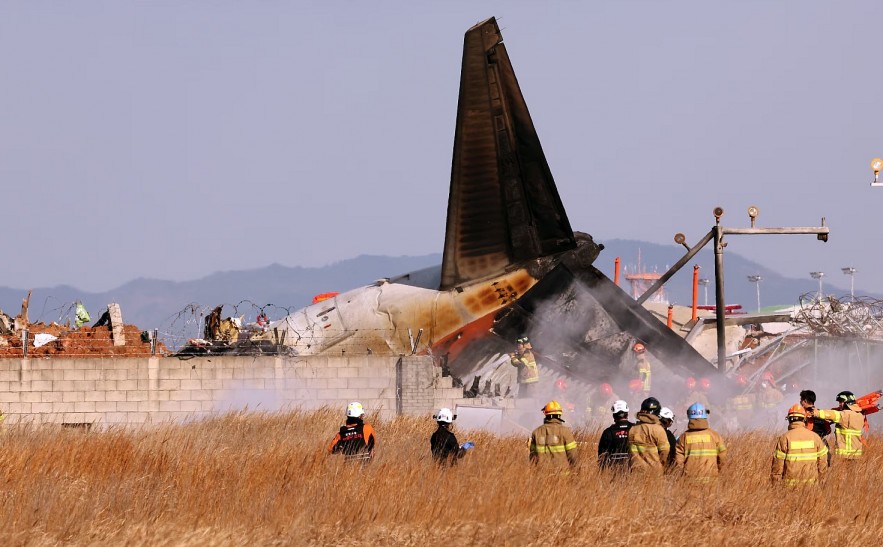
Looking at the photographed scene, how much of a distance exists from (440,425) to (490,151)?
517 inches

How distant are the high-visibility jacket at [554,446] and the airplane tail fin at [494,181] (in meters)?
13.7

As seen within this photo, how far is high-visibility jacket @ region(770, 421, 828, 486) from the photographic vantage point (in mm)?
17734

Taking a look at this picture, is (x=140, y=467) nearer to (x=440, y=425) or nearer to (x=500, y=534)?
(x=440, y=425)

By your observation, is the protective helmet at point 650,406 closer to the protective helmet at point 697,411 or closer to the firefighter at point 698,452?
the firefighter at point 698,452

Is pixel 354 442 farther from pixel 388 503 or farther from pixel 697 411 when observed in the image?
pixel 697 411

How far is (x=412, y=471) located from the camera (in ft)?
62.0

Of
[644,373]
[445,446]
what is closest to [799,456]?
[445,446]

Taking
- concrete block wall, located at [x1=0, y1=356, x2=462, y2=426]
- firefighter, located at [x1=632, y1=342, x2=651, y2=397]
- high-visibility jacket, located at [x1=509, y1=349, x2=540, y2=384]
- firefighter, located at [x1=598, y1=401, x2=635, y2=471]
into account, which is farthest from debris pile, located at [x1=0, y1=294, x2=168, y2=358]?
firefighter, located at [x1=598, y1=401, x2=635, y2=471]

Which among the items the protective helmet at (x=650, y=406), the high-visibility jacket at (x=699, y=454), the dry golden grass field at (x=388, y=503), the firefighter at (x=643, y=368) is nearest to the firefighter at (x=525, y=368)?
the firefighter at (x=643, y=368)

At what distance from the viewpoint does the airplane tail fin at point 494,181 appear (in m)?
31.5

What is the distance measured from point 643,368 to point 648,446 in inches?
574

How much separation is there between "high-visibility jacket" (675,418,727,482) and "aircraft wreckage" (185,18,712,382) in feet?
49.1

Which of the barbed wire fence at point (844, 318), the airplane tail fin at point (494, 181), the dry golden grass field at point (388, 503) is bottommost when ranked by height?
the dry golden grass field at point (388, 503)

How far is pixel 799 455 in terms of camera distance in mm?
17719
